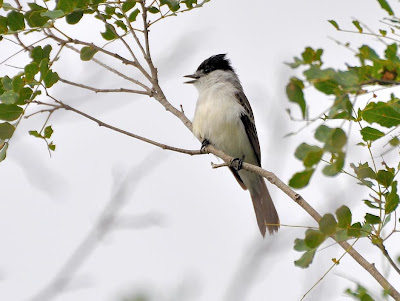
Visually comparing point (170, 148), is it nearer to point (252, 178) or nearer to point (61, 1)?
point (61, 1)

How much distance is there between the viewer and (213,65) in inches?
276

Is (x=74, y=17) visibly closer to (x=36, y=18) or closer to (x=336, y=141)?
(x=36, y=18)

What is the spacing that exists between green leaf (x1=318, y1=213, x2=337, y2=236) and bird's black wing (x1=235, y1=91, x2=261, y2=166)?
13.7 feet

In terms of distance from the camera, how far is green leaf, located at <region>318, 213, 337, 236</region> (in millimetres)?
2072

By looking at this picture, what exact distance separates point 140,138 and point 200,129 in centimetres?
238

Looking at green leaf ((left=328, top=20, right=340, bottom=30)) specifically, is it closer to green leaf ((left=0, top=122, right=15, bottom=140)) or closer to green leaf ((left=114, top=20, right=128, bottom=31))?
green leaf ((left=0, top=122, right=15, bottom=140))

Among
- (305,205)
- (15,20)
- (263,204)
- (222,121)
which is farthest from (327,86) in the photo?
(263,204)

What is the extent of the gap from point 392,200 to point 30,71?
165 cm

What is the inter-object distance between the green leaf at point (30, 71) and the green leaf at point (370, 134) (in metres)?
1.46

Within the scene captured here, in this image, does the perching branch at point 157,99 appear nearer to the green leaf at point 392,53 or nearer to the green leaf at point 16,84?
the green leaf at point 16,84

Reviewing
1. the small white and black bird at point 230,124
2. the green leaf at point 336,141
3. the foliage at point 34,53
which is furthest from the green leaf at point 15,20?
the small white and black bird at point 230,124

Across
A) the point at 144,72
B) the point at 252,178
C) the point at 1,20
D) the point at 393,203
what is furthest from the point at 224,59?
the point at 393,203

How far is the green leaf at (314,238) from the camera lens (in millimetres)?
2029

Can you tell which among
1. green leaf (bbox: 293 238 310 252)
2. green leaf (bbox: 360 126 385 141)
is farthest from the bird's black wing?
green leaf (bbox: 293 238 310 252)
